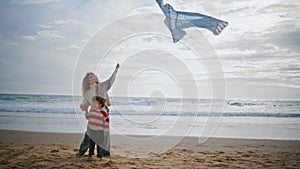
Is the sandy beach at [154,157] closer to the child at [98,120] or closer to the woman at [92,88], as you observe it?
the child at [98,120]

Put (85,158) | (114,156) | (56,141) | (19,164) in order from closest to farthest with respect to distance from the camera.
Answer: (19,164) < (85,158) < (114,156) < (56,141)

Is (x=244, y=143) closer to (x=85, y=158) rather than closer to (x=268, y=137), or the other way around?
(x=268, y=137)

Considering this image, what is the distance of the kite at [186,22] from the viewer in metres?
6.19

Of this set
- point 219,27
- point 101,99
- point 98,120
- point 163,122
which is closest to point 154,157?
point 98,120

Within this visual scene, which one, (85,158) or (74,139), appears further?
(74,139)

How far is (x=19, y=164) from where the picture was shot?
5.52 metres

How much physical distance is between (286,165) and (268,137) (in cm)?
538

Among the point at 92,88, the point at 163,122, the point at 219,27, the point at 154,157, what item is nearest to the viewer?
the point at 92,88

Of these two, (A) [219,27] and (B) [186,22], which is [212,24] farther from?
(B) [186,22]

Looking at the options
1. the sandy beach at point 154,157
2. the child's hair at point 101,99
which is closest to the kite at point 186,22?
the child's hair at point 101,99

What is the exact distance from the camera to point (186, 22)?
6.31 meters

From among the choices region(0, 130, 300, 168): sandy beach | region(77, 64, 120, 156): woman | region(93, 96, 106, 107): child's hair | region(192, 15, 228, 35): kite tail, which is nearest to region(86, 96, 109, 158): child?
region(93, 96, 106, 107): child's hair

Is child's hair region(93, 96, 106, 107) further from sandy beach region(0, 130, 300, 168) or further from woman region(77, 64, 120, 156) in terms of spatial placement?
sandy beach region(0, 130, 300, 168)

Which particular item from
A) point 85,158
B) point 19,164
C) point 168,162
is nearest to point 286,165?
point 168,162
